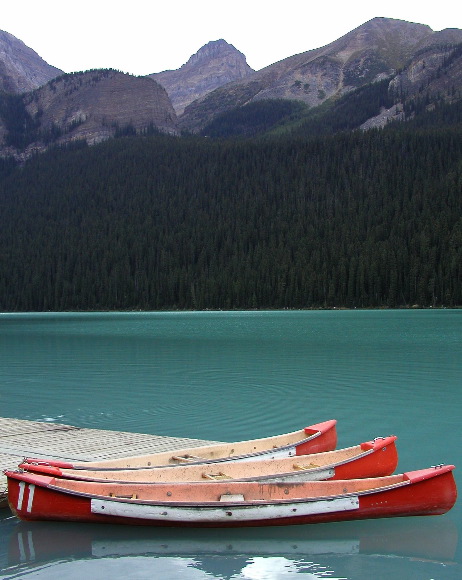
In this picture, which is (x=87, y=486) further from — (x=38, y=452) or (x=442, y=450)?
(x=442, y=450)

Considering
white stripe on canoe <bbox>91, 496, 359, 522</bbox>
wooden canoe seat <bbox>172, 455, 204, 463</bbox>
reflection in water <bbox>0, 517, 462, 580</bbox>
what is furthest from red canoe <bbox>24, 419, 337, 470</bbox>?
white stripe on canoe <bbox>91, 496, 359, 522</bbox>

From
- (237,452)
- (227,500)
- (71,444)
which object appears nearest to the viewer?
(227,500)

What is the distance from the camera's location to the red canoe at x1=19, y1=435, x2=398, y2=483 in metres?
12.4

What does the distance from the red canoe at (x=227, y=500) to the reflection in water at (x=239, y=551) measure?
0.88 ft

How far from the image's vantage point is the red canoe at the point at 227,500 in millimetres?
11359

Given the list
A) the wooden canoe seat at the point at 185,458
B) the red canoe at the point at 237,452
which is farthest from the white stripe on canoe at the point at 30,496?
the wooden canoe seat at the point at 185,458

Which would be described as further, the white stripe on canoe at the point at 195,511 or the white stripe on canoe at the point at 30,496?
the white stripe on canoe at the point at 30,496

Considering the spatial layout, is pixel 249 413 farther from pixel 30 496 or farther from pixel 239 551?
pixel 30 496

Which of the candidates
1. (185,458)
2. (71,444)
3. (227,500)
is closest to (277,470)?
(185,458)

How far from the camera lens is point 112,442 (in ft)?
54.5

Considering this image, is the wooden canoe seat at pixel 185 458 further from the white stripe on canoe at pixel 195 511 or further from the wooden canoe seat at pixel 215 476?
the white stripe on canoe at pixel 195 511

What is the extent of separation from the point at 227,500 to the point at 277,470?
7.13 feet

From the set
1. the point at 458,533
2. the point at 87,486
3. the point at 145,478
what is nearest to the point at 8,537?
the point at 87,486

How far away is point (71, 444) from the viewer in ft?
53.8
